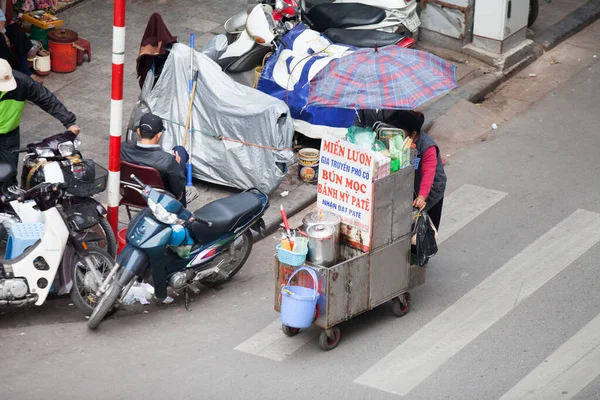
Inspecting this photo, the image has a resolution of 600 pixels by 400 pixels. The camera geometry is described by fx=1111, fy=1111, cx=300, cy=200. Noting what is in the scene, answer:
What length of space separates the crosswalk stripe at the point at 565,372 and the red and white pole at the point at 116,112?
375 cm

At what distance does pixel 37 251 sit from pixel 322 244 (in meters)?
2.25

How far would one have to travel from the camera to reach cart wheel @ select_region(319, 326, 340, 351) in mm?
8352

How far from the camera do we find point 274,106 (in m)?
10.9

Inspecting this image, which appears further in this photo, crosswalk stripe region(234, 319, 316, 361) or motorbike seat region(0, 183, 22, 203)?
motorbike seat region(0, 183, 22, 203)

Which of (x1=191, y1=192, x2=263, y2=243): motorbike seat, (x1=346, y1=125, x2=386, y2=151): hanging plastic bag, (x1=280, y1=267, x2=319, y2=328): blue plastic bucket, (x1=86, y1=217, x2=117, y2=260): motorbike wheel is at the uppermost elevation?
(x1=346, y1=125, x2=386, y2=151): hanging plastic bag

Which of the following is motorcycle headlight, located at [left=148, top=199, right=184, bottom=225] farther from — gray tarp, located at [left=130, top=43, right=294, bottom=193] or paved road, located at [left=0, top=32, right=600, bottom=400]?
gray tarp, located at [left=130, top=43, right=294, bottom=193]

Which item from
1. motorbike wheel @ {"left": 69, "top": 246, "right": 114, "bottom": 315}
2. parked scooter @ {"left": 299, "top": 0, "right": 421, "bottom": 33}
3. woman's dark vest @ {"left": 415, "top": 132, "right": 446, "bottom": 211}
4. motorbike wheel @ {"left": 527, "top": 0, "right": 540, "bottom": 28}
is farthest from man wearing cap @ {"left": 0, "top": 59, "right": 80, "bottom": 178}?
motorbike wheel @ {"left": 527, "top": 0, "right": 540, "bottom": 28}

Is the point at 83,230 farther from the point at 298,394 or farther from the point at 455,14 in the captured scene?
the point at 455,14

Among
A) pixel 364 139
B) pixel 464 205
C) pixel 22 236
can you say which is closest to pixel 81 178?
pixel 22 236

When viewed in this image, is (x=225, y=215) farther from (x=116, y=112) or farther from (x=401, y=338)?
(x=401, y=338)

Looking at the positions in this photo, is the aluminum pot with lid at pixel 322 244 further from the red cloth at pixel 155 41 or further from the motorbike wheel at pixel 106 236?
the red cloth at pixel 155 41

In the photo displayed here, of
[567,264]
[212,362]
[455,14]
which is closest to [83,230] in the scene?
[212,362]

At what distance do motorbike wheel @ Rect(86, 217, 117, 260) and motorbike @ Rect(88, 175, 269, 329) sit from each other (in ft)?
1.40

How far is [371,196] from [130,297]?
2425 mm
